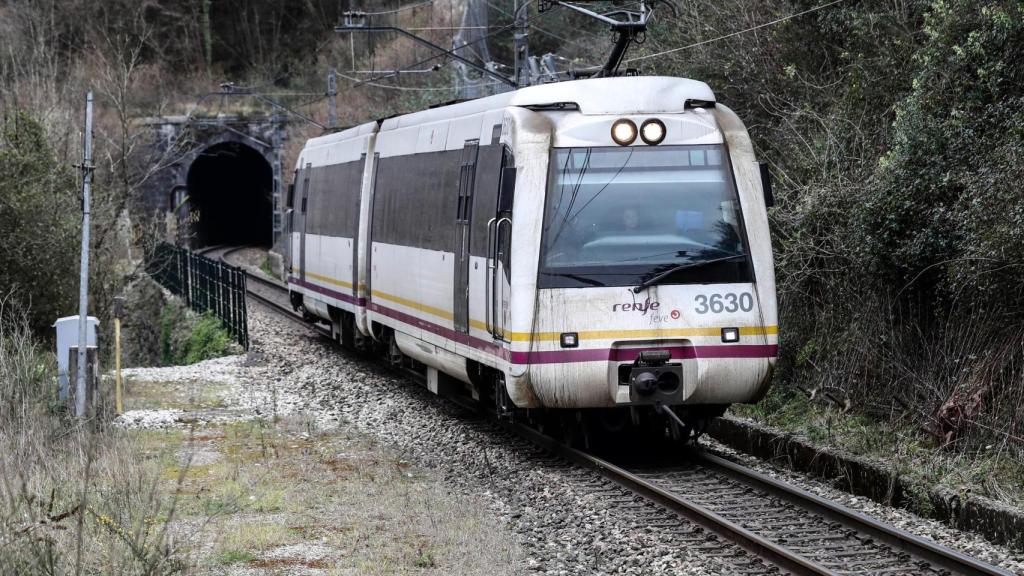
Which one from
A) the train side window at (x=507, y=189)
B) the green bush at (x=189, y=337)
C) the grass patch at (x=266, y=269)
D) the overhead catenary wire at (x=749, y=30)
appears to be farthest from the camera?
the grass patch at (x=266, y=269)

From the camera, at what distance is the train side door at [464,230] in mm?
11727

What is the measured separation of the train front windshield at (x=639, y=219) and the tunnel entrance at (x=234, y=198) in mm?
Answer: 48073

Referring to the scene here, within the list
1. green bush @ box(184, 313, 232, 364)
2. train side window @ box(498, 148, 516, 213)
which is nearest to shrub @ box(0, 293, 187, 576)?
train side window @ box(498, 148, 516, 213)

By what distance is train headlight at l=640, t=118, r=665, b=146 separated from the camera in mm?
10445

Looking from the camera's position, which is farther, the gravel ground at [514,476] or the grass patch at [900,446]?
the grass patch at [900,446]

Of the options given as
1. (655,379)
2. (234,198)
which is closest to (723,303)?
(655,379)

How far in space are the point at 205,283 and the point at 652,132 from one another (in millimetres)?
17989

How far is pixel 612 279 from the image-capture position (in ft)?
33.3

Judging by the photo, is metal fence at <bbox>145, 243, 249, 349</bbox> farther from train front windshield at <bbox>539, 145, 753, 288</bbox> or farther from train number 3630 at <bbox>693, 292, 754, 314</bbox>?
train number 3630 at <bbox>693, 292, 754, 314</bbox>

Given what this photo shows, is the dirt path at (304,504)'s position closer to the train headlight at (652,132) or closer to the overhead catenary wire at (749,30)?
the train headlight at (652,132)

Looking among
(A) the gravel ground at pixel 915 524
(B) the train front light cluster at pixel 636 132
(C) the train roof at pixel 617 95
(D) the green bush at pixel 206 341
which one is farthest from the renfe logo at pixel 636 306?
(D) the green bush at pixel 206 341

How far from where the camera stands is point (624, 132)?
34.2 ft

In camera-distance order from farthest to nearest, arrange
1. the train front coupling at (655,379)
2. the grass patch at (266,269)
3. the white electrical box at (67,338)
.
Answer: the grass patch at (266,269) < the white electrical box at (67,338) < the train front coupling at (655,379)

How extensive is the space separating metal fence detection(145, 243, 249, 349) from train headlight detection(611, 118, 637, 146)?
39.3 ft
